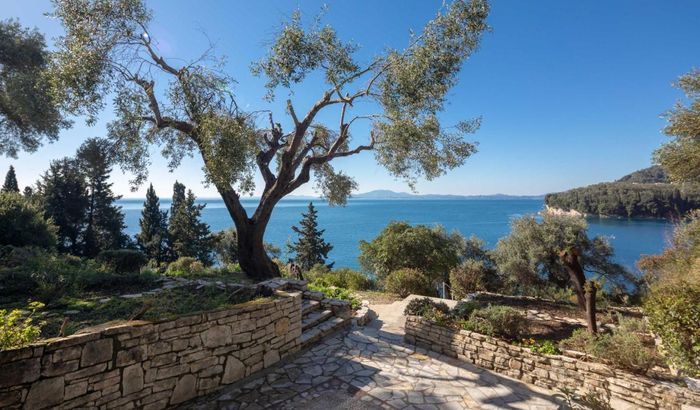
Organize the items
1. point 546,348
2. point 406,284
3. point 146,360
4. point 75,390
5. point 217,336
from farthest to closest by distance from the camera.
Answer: point 406,284 < point 546,348 < point 217,336 < point 146,360 < point 75,390

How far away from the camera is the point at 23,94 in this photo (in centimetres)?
1002

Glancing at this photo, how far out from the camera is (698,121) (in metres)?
9.12

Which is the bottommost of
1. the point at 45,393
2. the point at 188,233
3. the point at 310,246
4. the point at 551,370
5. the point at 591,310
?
the point at 310,246

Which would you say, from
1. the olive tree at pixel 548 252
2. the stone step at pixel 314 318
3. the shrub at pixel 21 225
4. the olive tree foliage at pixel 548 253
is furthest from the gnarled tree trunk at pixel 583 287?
the shrub at pixel 21 225

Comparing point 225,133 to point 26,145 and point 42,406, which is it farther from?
point 26,145

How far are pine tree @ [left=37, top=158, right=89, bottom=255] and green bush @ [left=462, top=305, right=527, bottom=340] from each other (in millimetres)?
32437

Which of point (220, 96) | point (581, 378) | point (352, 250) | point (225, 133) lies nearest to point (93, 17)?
point (220, 96)

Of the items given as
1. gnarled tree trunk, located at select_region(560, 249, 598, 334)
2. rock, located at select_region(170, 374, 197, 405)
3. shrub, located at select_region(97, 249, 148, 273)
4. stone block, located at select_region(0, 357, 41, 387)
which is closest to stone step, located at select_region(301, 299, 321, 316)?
rock, located at select_region(170, 374, 197, 405)

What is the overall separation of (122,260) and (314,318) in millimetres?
5937

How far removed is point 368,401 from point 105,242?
109 ft

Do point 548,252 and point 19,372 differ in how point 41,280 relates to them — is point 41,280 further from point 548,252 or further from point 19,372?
point 548,252

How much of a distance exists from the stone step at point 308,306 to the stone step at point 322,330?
497mm

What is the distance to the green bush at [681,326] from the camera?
13.9 feet

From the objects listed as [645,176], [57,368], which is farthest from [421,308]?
[645,176]
